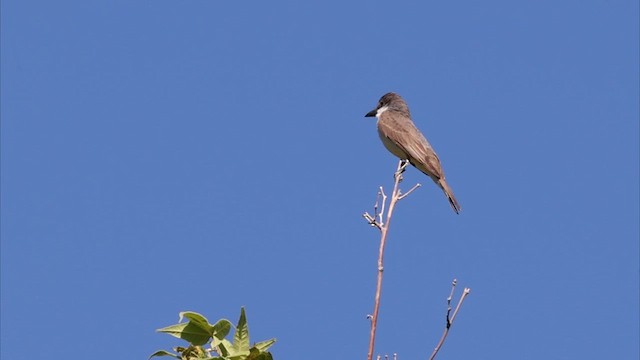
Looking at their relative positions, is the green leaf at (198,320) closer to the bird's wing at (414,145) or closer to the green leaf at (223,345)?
the green leaf at (223,345)

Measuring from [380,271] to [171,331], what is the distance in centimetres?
88

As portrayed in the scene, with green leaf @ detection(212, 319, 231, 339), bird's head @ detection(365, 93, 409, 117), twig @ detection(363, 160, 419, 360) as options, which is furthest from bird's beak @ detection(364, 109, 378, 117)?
green leaf @ detection(212, 319, 231, 339)

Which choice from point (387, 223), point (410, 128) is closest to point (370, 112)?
point (410, 128)

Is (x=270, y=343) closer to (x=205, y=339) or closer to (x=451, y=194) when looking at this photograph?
(x=205, y=339)

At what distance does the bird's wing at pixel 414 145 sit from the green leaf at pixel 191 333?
8964 mm

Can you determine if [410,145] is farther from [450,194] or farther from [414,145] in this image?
[450,194]

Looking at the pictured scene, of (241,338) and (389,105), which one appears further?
(389,105)

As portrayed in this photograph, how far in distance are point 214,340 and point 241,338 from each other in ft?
0.36

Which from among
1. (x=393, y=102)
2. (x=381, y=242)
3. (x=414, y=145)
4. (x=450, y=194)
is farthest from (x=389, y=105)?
(x=381, y=242)

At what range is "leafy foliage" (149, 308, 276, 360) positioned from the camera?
10.4ft

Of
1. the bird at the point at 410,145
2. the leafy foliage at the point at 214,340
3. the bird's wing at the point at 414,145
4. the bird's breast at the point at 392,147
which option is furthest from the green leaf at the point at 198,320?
the bird's breast at the point at 392,147

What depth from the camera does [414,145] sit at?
40.3ft

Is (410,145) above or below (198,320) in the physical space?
above

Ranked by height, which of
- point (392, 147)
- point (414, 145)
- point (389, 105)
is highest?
point (389, 105)
